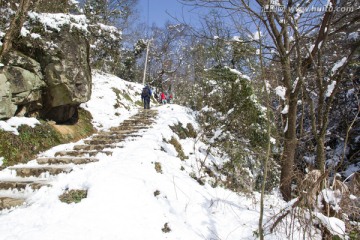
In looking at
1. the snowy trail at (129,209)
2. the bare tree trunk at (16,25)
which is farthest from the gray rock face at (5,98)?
the snowy trail at (129,209)

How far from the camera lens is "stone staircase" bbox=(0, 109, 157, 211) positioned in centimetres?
427

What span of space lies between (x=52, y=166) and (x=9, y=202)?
1.25 m

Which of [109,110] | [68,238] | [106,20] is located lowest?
[68,238]

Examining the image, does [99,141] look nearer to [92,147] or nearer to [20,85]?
[92,147]

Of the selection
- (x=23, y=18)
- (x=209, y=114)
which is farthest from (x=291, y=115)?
(x=23, y=18)

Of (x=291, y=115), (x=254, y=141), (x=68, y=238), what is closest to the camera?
(x=68, y=238)

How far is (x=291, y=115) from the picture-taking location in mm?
5973

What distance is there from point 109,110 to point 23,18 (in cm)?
547

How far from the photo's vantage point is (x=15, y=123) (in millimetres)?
5930

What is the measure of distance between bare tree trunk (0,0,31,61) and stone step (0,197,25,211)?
352 cm

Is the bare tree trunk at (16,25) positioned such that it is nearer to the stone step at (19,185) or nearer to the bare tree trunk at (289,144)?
the stone step at (19,185)

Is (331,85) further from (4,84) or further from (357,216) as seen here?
(4,84)

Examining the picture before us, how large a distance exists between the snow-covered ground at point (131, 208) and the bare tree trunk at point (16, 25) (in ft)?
8.55

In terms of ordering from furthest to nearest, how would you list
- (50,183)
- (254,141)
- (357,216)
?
(254,141), (50,183), (357,216)
